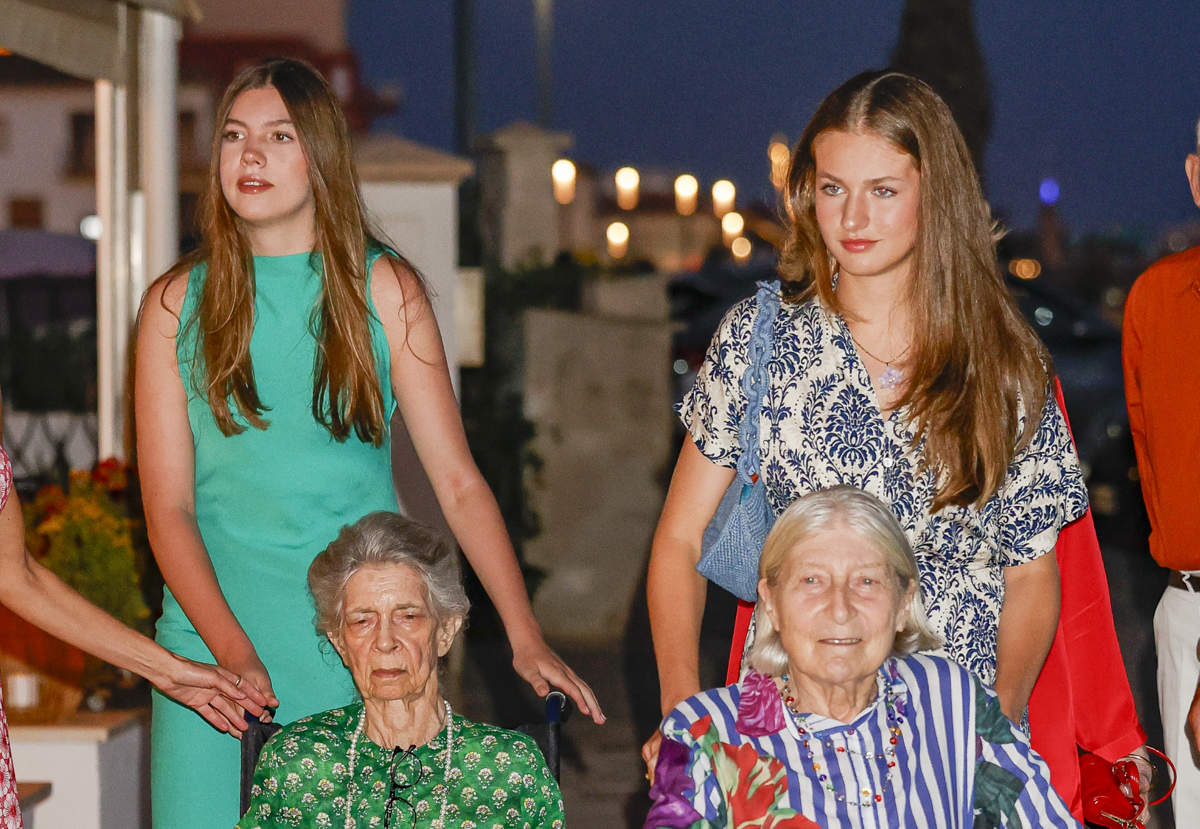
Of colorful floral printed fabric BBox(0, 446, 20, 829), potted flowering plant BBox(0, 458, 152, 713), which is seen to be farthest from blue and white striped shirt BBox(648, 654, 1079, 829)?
potted flowering plant BBox(0, 458, 152, 713)

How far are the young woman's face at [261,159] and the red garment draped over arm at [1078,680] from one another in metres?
1.08

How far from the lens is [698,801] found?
2.38 meters

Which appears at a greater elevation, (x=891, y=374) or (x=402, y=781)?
(x=891, y=374)

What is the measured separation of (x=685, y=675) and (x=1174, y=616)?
4.55ft

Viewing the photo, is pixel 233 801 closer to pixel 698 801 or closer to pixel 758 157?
pixel 698 801

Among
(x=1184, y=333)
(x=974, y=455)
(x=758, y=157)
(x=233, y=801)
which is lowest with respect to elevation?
(x=233, y=801)

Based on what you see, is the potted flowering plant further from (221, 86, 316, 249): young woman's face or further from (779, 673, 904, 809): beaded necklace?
(779, 673, 904, 809): beaded necklace

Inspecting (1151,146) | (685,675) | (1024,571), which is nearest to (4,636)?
(685,675)

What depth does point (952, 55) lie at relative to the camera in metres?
23.0

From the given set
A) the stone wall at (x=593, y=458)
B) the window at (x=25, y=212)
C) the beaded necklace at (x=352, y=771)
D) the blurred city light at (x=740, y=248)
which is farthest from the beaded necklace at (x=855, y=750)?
the blurred city light at (x=740, y=248)

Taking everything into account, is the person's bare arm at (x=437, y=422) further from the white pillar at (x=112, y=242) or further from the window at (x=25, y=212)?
the window at (x=25, y=212)

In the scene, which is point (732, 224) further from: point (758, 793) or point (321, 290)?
point (758, 793)

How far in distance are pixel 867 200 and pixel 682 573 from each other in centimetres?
68

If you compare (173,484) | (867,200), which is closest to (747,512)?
(867,200)
